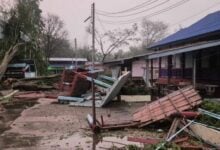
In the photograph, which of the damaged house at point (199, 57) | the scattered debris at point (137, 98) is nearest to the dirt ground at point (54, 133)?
the damaged house at point (199, 57)

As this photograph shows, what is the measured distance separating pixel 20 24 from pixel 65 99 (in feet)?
53.0

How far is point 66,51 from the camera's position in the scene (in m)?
84.8

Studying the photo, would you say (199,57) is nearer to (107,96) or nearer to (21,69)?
(107,96)

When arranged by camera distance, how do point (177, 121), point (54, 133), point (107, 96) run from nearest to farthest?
point (177, 121) → point (54, 133) → point (107, 96)

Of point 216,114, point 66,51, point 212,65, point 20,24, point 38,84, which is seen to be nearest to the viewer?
point 216,114

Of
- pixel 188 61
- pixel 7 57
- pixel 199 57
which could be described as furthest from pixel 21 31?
pixel 199 57

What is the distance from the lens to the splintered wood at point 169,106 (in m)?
11.5

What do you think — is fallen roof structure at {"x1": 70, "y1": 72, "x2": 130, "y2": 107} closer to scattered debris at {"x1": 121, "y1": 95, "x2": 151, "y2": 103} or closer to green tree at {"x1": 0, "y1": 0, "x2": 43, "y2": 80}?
scattered debris at {"x1": 121, "y1": 95, "x2": 151, "y2": 103}

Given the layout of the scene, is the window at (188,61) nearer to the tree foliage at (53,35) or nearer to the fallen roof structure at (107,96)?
the fallen roof structure at (107,96)

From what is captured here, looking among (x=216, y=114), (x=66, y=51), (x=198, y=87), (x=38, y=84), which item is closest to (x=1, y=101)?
(x=38, y=84)

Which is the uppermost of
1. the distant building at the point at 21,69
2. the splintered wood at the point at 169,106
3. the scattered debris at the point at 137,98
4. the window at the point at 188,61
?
the window at the point at 188,61

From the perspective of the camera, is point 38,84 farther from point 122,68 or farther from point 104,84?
point 104,84

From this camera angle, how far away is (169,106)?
12.1 m

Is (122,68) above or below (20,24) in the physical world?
below
